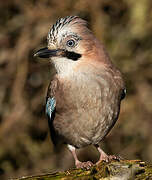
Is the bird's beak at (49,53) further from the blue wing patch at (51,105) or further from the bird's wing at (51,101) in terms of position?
the blue wing patch at (51,105)

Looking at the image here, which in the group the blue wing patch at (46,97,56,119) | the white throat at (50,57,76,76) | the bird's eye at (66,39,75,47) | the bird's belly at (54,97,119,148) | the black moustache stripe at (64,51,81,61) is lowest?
the bird's belly at (54,97,119,148)

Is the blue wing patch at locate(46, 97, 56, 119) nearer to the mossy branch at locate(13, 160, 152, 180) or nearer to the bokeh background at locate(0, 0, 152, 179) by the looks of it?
the mossy branch at locate(13, 160, 152, 180)

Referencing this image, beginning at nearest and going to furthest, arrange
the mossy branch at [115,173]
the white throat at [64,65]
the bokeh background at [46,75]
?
1. the mossy branch at [115,173]
2. the white throat at [64,65]
3. the bokeh background at [46,75]

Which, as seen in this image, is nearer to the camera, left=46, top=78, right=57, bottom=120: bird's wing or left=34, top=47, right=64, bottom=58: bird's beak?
left=34, top=47, right=64, bottom=58: bird's beak

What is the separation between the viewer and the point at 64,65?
6656 millimetres

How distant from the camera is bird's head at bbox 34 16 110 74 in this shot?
21.7ft

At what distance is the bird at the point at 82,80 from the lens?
21.8 ft

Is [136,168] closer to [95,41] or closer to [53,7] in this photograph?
[95,41]

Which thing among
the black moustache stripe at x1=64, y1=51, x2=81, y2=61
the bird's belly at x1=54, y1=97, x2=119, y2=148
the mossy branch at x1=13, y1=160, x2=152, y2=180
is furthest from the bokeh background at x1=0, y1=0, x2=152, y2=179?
the mossy branch at x1=13, y1=160, x2=152, y2=180

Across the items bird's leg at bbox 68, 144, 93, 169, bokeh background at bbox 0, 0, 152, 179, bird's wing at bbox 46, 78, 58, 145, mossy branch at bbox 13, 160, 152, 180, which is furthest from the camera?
bokeh background at bbox 0, 0, 152, 179

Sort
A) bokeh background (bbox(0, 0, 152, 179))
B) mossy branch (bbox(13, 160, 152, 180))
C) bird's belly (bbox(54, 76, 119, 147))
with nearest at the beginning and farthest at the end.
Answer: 1. mossy branch (bbox(13, 160, 152, 180))
2. bird's belly (bbox(54, 76, 119, 147))
3. bokeh background (bbox(0, 0, 152, 179))

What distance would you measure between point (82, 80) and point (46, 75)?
13.2 ft

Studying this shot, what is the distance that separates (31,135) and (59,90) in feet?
13.2

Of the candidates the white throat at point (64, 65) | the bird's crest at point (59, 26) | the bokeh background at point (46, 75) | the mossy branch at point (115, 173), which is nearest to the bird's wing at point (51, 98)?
the white throat at point (64, 65)
